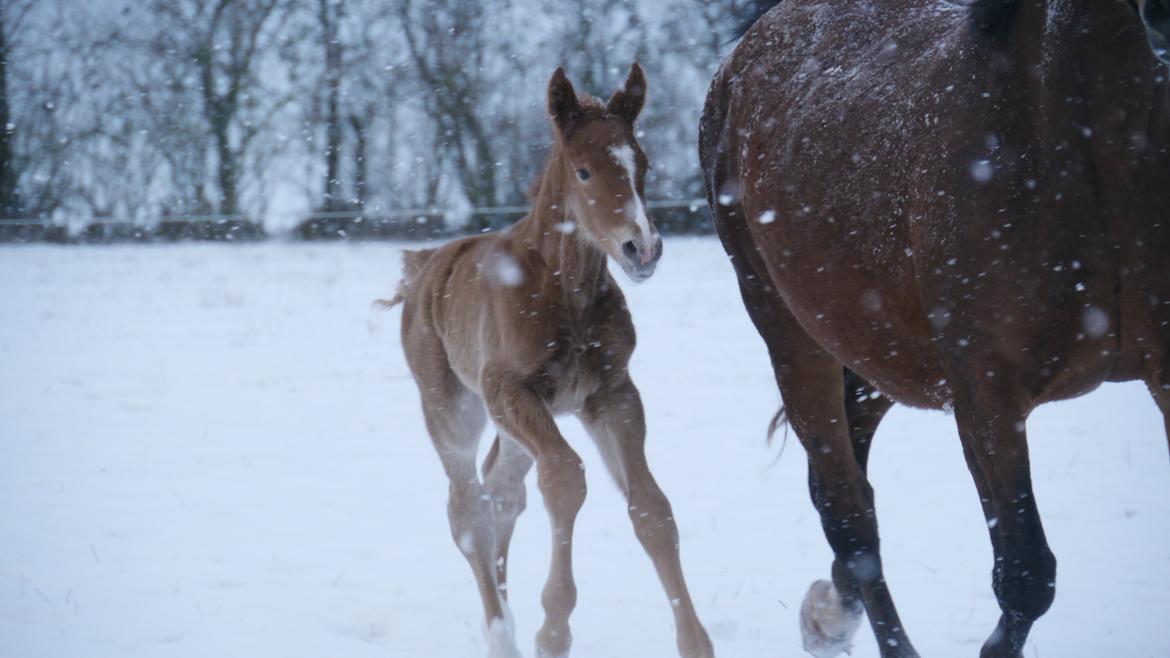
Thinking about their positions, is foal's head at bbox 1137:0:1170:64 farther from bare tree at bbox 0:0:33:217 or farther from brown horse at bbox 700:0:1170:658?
bare tree at bbox 0:0:33:217

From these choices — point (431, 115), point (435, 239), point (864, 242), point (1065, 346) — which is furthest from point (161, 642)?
point (431, 115)

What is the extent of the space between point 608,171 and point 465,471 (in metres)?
1.17

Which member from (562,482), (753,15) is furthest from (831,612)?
(753,15)

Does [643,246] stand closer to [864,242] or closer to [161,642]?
[864,242]

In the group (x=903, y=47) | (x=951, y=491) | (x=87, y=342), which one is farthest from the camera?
(x=87, y=342)

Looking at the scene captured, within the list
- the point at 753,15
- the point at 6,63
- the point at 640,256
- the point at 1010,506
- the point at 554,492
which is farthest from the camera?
the point at 6,63

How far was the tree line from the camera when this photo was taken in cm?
1371

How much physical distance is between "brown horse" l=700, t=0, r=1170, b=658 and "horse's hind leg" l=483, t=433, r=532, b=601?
1.22 metres

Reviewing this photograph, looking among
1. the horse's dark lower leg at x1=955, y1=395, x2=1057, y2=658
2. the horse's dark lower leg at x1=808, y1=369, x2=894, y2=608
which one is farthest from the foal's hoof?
the horse's dark lower leg at x1=955, y1=395, x2=1057, y2=658

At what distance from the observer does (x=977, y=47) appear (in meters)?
2.38

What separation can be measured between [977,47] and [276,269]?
12.1 m

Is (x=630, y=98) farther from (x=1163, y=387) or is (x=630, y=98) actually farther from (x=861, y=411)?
(x=1163, y=387)

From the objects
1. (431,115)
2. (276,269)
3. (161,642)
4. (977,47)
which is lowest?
(276,269)

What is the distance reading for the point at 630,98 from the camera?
3545 mm
